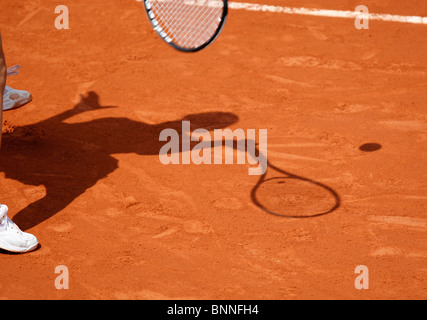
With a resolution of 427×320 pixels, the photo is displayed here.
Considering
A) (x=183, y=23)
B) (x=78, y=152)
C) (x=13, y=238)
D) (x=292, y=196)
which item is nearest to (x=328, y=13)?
(x=183, y=23)

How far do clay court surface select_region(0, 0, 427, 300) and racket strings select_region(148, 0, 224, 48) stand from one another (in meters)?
0.80

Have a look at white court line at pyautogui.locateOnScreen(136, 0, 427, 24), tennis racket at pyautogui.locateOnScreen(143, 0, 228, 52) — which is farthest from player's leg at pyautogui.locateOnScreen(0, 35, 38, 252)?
white court line at pyautogui.locateOnScreen(136, 0, 427, 24)

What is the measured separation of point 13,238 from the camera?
15.8ft

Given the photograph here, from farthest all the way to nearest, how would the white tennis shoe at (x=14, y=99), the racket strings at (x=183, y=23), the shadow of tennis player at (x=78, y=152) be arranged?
the white tennis shoe at (x=14, y=99) < the shadow of tennis player at (x=78, y=152) < the racket strings at (x=183, y=23)

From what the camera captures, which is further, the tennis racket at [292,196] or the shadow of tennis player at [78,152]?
the shadow of tennis player at [78,152]

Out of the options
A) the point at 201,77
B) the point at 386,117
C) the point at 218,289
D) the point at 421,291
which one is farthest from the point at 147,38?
the point at 421,291

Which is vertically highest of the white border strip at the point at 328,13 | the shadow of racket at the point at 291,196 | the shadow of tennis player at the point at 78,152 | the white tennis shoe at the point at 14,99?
the white border strip at the point at 328,13

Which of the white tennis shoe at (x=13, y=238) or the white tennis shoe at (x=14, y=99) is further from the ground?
the white tennis shoe at (x=14, y=99)

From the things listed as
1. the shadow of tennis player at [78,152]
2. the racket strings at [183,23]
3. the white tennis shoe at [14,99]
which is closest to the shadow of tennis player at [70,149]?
Result: the shadow of tennis player at [78,152]

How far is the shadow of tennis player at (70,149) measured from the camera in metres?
5.49

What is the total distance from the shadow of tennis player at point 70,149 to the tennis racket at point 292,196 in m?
1.02

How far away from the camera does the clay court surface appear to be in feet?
15.4

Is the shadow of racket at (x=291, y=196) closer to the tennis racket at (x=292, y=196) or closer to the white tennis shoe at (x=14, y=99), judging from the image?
the tennis racket at (x=292, y=196)

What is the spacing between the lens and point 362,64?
741 cm
